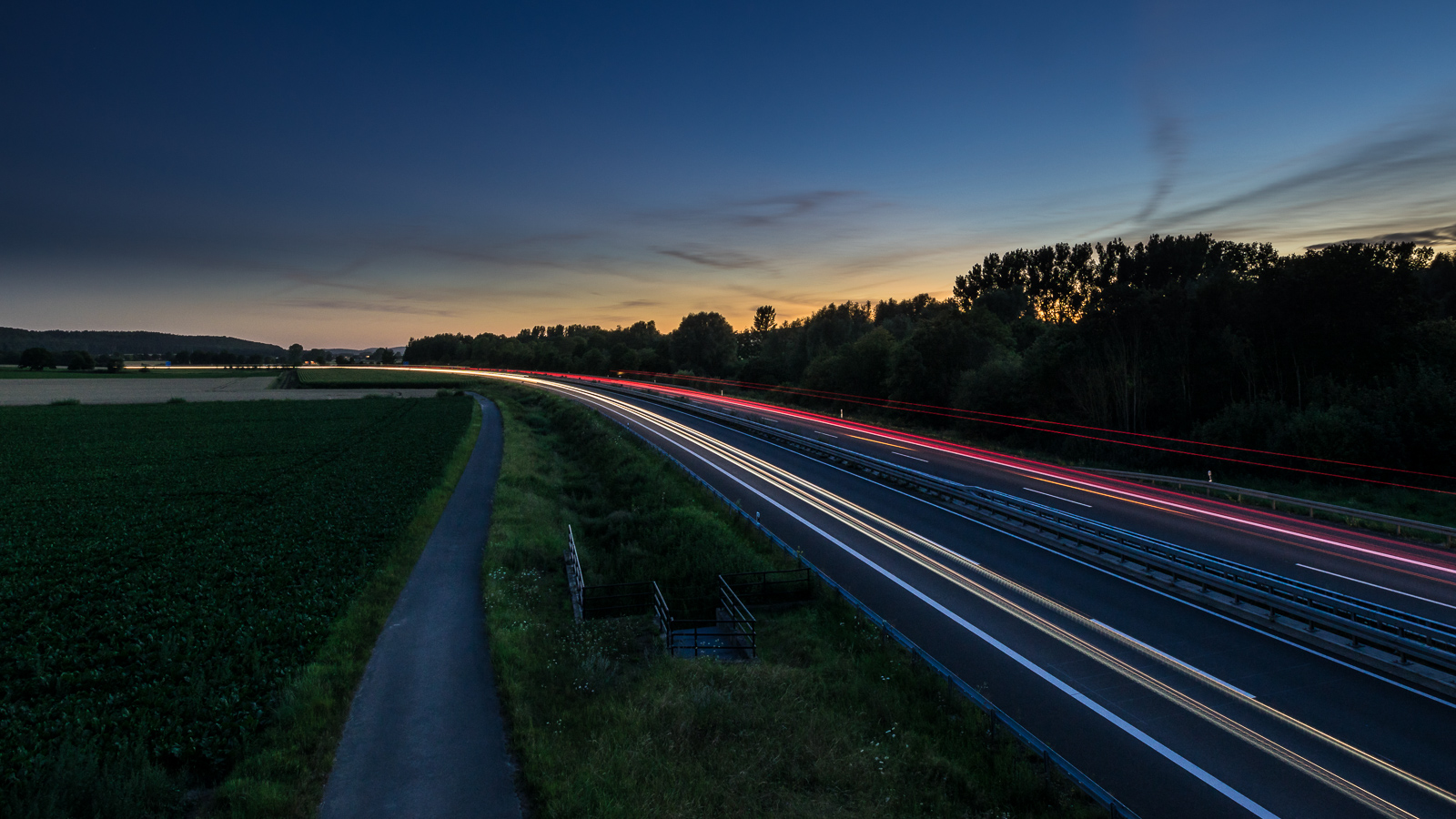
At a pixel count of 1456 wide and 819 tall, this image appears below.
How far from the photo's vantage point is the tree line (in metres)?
30.5

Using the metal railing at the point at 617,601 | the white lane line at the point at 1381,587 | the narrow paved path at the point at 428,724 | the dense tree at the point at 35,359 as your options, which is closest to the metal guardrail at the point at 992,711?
the metal railing at the point at 617,601

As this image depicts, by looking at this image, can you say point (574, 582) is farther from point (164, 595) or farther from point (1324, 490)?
point (1324, 490)

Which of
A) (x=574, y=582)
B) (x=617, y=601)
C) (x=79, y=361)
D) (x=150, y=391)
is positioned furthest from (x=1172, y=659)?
(x=79, y=361)

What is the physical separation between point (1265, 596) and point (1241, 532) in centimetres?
901

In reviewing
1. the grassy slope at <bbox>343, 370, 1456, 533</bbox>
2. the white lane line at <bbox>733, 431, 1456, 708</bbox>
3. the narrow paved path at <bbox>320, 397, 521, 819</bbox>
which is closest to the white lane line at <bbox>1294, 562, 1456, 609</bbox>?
the white lane line at <bbox>733, 431, 1456, 708</bbox>

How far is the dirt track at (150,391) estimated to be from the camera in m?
85.6

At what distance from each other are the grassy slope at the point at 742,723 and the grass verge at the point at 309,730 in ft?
8.96

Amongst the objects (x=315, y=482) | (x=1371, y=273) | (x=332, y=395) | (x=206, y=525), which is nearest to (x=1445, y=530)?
(x=1371, y=273)

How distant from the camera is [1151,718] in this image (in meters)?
10.4

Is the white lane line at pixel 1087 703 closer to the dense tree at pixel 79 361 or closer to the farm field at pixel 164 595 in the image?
the farm field at pixel 164 595

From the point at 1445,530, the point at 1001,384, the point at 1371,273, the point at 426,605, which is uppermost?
the point at 1371,273

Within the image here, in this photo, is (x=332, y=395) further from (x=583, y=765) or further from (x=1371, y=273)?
(x=1371, y=273)

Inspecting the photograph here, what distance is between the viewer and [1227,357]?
1674 inches

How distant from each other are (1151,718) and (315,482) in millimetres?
36281
